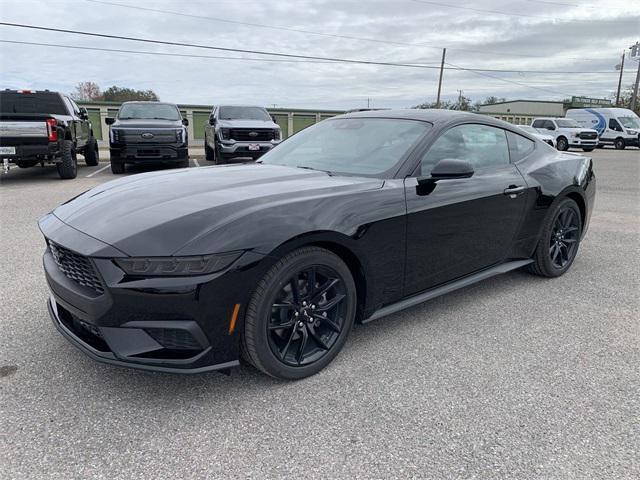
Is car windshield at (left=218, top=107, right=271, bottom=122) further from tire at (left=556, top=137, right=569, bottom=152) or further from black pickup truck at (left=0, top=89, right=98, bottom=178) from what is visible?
tire at (left=556, top=137, right=569, bottom=152)

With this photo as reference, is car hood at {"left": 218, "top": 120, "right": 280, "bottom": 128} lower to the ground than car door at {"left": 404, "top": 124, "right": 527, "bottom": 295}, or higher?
higher

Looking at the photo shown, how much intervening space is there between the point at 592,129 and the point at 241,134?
24.7 meters

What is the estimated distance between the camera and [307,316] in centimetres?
265

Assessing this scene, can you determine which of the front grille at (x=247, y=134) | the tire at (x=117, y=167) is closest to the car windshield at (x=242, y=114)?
the front grille at (x=247, y=134)

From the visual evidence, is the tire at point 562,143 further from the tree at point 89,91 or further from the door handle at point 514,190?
the tree at point 89,91

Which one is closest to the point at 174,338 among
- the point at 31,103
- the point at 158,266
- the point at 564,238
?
the point at 158,266

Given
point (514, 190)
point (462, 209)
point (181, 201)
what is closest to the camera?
point (181, 201)

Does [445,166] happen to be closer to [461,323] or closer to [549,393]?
[461,323]

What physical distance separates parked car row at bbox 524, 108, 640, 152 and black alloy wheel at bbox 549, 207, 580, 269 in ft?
77.4

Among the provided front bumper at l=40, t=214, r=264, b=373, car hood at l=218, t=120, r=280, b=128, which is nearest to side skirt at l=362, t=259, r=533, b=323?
front bumper at l=40, t=214, r=264, b=373

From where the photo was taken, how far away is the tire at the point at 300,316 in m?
2.42

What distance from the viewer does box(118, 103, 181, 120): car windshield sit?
12773mm

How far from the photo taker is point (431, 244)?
319cm

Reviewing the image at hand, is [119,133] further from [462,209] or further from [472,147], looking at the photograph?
[462,209]
